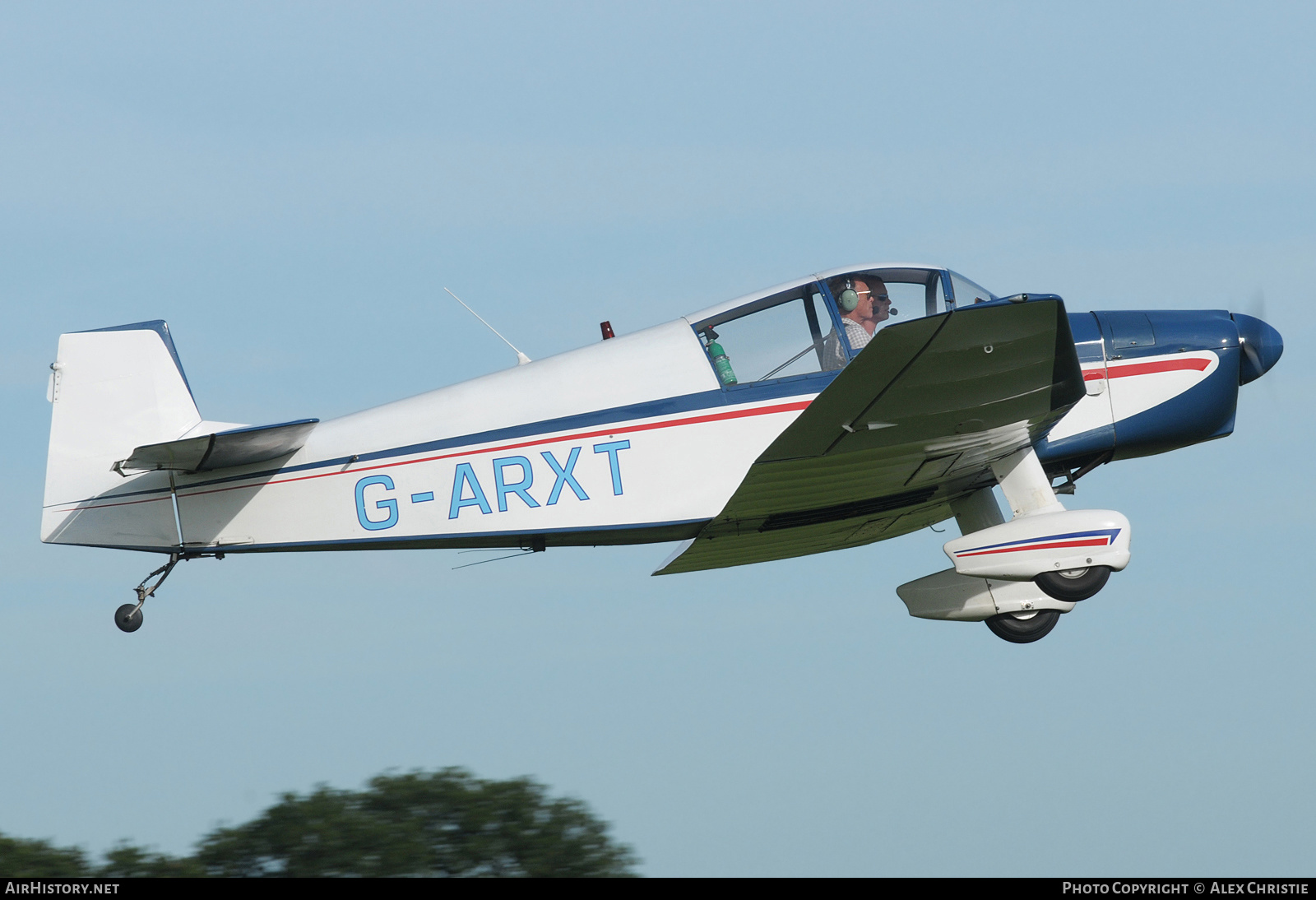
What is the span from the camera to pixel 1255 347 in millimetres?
8203

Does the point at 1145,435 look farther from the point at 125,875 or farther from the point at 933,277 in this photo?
the point at 125,875

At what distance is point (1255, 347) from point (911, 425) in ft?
9.77

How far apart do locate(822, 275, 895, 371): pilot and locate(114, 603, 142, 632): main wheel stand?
4331 mm

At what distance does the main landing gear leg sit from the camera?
7289mm

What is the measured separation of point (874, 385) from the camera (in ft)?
20.5

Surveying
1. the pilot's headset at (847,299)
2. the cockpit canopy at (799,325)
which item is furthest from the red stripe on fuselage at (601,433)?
the pilot's headset at (847,299)

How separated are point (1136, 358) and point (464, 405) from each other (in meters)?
4.24

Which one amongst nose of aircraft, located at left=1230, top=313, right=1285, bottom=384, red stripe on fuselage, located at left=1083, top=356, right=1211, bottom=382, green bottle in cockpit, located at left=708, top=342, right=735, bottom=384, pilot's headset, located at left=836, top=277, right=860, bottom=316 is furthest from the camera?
nose of aircraft, located at left=1230, top=313, right=1285, bottom=384

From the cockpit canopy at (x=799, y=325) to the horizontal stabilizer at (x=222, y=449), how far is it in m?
2.50

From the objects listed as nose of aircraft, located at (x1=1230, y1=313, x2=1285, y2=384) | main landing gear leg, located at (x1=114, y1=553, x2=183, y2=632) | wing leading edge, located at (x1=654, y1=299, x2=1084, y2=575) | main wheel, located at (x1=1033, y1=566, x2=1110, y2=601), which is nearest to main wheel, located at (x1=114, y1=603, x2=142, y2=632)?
main landing gear leg, located at (x1=114, y1=553, x2=183, y2=632)

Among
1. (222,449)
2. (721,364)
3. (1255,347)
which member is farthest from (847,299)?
(222,449)

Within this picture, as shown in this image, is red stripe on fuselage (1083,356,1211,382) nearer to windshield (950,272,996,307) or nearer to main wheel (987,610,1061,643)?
windshield (950,272,996,307)

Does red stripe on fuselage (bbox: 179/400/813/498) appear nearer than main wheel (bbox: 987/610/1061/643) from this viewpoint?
Yes

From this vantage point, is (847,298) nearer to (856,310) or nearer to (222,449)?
(856,310)
